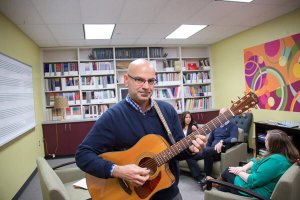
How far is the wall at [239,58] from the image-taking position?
3.75 m

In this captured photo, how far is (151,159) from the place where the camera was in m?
1.33

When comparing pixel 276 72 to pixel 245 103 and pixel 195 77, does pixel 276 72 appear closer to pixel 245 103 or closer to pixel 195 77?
pixel 195 77

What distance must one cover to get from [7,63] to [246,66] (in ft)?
14.1

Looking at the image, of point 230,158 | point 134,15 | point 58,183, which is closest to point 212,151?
point 230,158

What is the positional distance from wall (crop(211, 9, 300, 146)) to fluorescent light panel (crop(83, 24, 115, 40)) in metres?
2.78

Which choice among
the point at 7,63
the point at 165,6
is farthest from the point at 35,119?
the point at 165,6

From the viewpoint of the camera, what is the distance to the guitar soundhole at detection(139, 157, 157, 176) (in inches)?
51.8

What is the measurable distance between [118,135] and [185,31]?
12.0 ft

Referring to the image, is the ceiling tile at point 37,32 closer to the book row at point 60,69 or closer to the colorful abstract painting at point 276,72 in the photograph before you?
the book row at point 60,69

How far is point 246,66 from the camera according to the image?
468 centimetres

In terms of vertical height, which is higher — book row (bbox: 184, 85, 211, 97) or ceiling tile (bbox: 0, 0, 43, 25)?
ceiling tile (bbox: 0, 0, 43, 25)

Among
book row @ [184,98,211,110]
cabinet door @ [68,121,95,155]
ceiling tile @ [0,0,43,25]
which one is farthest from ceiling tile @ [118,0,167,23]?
book row @ [184,98,211,110]

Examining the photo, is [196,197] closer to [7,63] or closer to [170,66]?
[7,63]

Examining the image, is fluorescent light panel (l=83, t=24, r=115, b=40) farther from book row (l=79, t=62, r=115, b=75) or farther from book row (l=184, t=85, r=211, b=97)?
book row (l=184, t=85, r=211, b=97)
